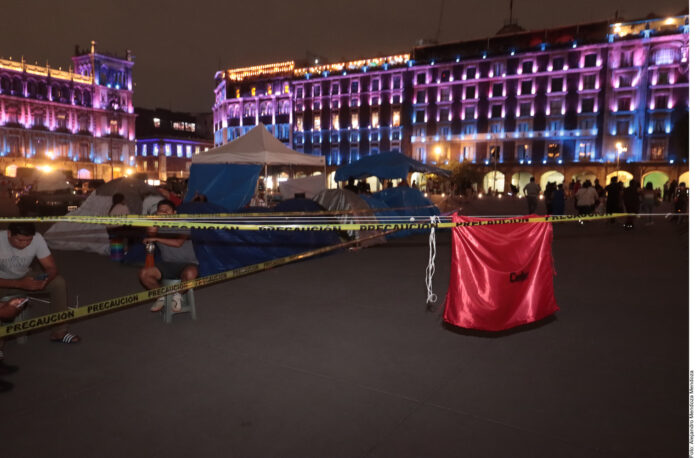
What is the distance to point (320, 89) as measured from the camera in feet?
237

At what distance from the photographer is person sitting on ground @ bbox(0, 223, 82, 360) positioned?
15.1ft

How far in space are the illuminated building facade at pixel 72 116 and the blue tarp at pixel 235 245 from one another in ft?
204

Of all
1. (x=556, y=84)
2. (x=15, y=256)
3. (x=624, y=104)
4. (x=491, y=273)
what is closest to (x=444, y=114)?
(x=556, y=84)

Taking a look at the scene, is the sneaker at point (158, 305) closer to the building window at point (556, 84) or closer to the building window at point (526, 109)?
the building window at point (526, 109)

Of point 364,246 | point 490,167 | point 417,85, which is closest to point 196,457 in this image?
point 364,246

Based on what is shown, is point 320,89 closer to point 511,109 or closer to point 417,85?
point 417,85

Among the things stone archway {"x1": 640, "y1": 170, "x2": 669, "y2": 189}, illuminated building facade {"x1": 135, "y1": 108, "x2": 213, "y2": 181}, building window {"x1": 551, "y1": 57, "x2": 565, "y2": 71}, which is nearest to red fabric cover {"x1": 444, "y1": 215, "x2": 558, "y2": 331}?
stone archway {"x1": 640, "y1": 170, "x2": 669, "y2": 189}

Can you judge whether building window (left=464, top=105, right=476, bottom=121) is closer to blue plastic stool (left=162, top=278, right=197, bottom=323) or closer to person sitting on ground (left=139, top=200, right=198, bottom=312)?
person sitting on ground (left=139, top=200, right=198, bottom=312)

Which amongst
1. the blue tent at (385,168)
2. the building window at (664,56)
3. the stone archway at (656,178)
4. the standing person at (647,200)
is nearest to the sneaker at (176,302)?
the blue tent at (385,168)

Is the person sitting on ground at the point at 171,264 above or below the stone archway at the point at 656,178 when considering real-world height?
below

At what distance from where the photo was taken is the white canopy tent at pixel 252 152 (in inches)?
497

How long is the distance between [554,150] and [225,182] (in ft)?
175

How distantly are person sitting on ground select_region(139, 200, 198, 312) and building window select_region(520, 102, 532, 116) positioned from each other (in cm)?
6027

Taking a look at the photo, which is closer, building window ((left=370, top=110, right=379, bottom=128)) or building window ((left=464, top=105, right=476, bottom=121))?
building window ((left=464, top=105, right=476, bottom=121))
